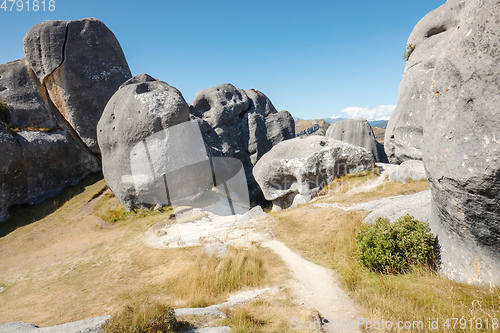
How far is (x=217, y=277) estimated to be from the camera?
696cm

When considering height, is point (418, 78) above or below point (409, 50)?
below

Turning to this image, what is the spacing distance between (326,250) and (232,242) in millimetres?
3298

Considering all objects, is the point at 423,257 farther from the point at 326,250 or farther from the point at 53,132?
the point at 53,132

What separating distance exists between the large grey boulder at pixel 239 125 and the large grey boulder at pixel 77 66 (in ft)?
26.9

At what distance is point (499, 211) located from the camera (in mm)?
4566

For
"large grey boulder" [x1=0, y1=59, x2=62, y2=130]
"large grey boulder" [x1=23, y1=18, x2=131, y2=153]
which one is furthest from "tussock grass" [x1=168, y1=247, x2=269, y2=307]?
"large grey boulder" [x1=0, y1=59, x2=62, y2=130]

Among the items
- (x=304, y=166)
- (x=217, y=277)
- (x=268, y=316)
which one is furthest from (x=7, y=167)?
(x=268, y=316)

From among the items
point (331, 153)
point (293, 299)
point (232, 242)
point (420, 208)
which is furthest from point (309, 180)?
point (293, 299)

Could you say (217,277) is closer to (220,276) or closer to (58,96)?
(220,276)

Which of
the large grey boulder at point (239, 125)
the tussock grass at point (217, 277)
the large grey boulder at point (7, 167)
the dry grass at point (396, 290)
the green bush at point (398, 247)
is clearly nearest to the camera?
the dry grass at point (396, 290)

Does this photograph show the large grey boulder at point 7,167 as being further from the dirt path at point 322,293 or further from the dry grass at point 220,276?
the dirt path at point 322,293

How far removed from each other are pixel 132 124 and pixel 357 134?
20.5 metres

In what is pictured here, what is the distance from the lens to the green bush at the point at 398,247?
5988 millimetres

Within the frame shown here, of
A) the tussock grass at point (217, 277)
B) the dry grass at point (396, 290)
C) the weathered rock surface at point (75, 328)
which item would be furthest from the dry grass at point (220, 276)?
the weathered rock surface at point (75, 328)
